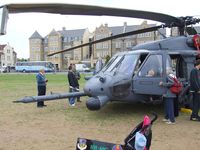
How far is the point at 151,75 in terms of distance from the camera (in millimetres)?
9742

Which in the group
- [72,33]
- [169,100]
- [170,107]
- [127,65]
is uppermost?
[72,33]

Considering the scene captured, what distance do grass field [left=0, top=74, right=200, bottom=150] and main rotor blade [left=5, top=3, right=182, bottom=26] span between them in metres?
2.63

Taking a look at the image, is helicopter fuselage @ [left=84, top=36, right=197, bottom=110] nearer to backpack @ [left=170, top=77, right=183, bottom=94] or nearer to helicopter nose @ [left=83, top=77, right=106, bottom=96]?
helicopter nose @ [left=83, top=77, right=106, bottom=96]

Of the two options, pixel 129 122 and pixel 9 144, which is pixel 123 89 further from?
pixel 9 144

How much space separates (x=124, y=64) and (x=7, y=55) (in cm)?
12478

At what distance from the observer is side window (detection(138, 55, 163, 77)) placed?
32.0 feet

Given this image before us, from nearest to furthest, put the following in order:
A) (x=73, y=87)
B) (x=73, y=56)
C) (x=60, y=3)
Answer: (x=60, y=3)
(x=73, y=87)
(x=73, y=56)

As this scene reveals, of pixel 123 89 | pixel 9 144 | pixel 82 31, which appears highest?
pixel 82 31

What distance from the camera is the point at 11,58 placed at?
443 feet

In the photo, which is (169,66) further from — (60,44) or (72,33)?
(72,33)

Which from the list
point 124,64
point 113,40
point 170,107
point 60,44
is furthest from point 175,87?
point 60,44

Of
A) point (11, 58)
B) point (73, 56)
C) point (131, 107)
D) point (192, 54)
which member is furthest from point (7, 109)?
point (11, 58)

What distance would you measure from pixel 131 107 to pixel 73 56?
9858 centimetres

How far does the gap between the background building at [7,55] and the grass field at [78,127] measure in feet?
377
